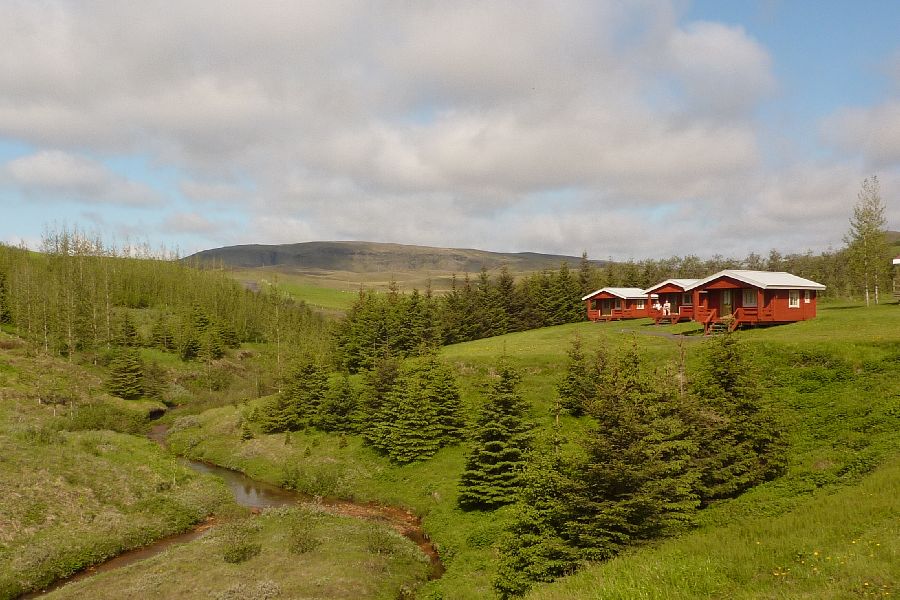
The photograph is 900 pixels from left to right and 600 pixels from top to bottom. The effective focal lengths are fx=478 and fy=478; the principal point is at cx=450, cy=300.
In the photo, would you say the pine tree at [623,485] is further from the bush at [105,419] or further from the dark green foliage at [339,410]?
the bush at [105,419]

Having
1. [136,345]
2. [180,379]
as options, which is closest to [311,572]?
[180,379]

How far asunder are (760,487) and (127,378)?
74525mm

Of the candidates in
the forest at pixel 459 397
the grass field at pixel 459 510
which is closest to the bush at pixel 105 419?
the forest at pixel 459 397

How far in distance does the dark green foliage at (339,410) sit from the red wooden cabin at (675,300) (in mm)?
38395

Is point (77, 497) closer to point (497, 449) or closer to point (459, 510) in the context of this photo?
point (459, 510)

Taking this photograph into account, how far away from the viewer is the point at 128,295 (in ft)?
360

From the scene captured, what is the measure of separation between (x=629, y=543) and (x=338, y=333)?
55.9 m

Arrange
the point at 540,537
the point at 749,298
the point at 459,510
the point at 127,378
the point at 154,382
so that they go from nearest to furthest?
the point at 540,537, the point at 459,510, the point at 749,298, the point at 127,378, the point at 154,382

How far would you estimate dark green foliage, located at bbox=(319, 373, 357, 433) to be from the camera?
46.8 meters

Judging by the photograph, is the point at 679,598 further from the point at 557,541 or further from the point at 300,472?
the point at 300,472

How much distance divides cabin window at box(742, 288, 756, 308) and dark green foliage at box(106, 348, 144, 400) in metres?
77.3

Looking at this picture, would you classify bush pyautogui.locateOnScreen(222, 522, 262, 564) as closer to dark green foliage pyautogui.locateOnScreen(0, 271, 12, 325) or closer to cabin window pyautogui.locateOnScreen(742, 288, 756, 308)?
cabin window pyautogui.locateOnScreen(742, 288, 756, 308)

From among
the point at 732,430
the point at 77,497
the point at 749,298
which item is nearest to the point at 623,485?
the point at 732,430

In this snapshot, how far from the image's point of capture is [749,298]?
1907 inches
